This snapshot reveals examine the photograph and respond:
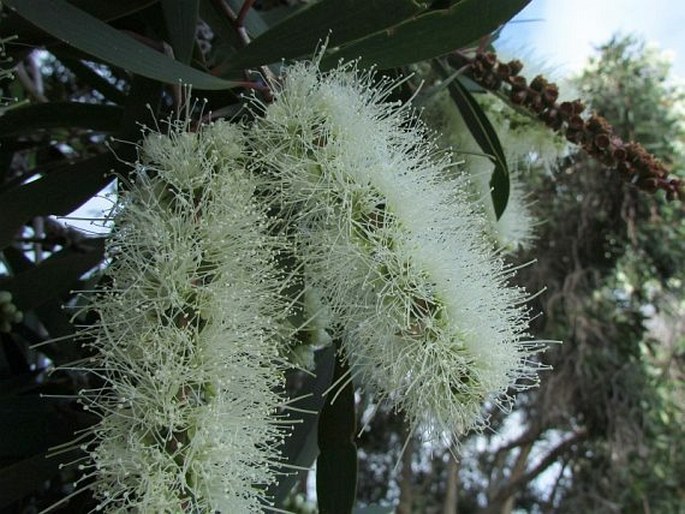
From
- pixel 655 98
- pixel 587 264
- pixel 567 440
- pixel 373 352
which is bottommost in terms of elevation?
pixel 567 440

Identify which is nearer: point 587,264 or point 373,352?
point 373,352

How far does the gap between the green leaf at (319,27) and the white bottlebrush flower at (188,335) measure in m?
0.12

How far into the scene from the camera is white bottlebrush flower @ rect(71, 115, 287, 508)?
0.81 metres

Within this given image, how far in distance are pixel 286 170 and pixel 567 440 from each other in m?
4.50

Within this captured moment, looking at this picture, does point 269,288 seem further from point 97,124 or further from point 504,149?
point 504,149

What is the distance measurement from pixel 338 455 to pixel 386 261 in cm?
31

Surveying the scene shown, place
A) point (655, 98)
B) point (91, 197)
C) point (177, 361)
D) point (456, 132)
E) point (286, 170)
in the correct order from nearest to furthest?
point (177, 361), point (286, 170), point (91, 197), point (456, 132), point (655, 98)

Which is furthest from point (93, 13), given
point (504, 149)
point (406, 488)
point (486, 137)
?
point (406, 488)

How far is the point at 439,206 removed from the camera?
101 cm

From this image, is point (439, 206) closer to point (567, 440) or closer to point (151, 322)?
point (151, 322)

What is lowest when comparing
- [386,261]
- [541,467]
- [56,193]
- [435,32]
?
[541,467]

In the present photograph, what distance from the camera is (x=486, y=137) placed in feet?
4.16

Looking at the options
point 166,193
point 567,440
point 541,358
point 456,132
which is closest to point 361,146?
point 166,193

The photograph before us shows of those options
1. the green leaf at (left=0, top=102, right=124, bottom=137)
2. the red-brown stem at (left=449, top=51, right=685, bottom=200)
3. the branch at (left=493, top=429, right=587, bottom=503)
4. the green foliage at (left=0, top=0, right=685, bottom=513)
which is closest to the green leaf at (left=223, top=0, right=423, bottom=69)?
the green foliage at (left=0, top=0, right=685, bottom=513)
